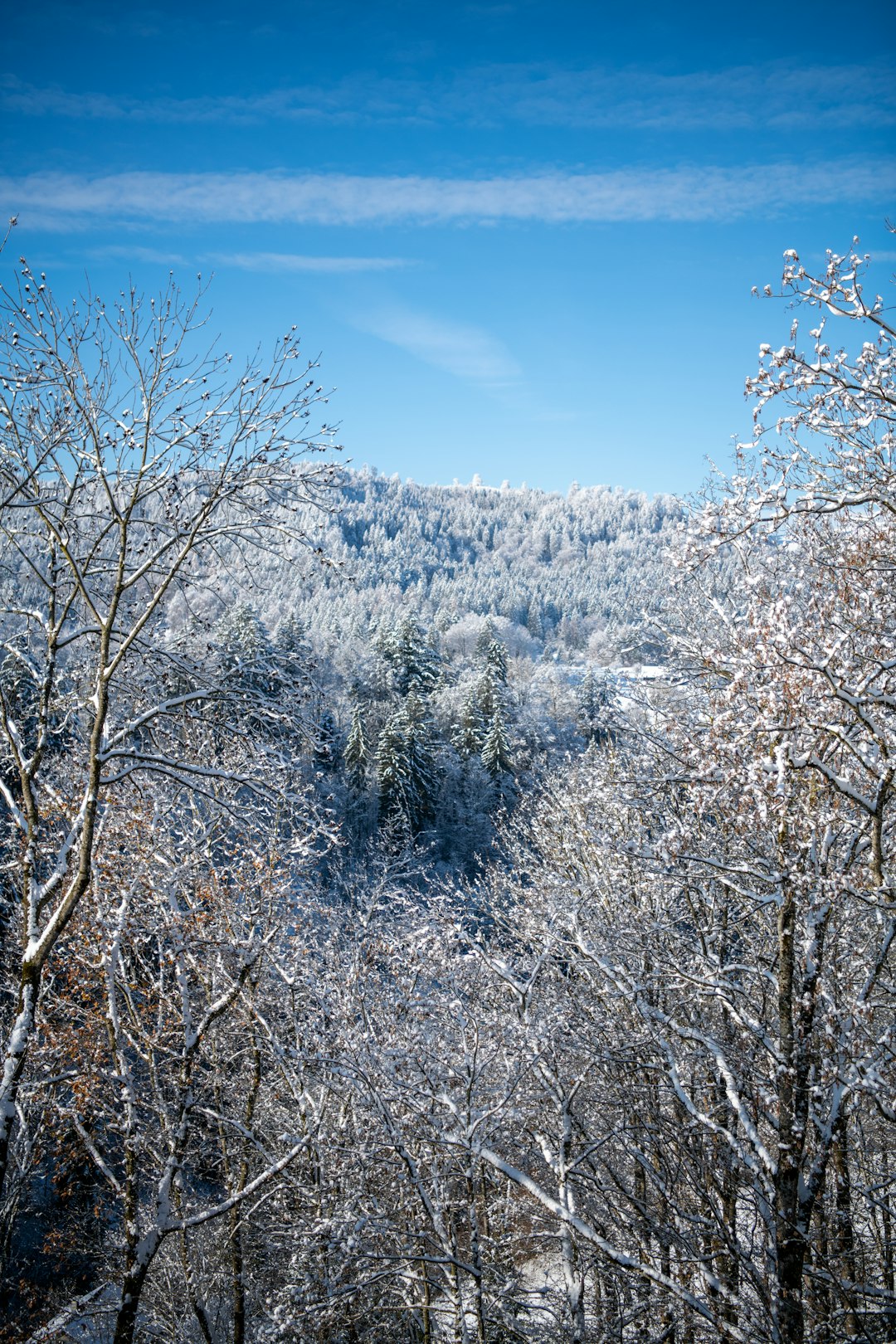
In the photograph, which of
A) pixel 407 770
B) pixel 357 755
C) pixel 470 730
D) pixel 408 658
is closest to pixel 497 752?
pixel 470 730

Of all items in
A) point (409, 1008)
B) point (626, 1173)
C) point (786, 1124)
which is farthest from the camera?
point (626, 1173)

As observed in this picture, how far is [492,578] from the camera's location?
456ft

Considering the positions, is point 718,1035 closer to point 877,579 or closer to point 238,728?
point 877,579

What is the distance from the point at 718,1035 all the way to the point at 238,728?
22.4ft

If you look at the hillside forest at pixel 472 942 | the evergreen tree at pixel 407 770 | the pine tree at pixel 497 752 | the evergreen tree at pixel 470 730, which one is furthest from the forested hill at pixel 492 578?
the evergreen tree at pixel 470 730

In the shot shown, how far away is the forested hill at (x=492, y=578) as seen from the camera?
71000 millimetres

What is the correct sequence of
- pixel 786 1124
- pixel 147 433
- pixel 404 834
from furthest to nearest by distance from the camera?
pixel 404 834 < pixel 786 1124 < pixel 147 433

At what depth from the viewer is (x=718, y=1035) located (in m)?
8.17

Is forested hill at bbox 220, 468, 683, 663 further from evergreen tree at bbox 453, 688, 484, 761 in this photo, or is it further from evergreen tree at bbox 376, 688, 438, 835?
evergreen tree at bbox 453, 688, 484, 761

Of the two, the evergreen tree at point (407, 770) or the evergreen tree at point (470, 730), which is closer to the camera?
the evergreen tree at point (407, 770)

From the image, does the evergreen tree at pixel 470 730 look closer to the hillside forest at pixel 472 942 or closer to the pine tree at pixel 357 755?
the pine tree at pixel 357 755

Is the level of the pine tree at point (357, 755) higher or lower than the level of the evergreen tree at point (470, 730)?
lower

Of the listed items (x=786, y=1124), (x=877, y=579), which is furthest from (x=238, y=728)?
(x=786, y=1124)

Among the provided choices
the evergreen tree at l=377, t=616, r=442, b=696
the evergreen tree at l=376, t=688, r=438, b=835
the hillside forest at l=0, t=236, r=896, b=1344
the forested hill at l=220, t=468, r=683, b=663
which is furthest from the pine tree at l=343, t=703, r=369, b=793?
the hillside forest at l=0, t=236, r=896, b=1344
